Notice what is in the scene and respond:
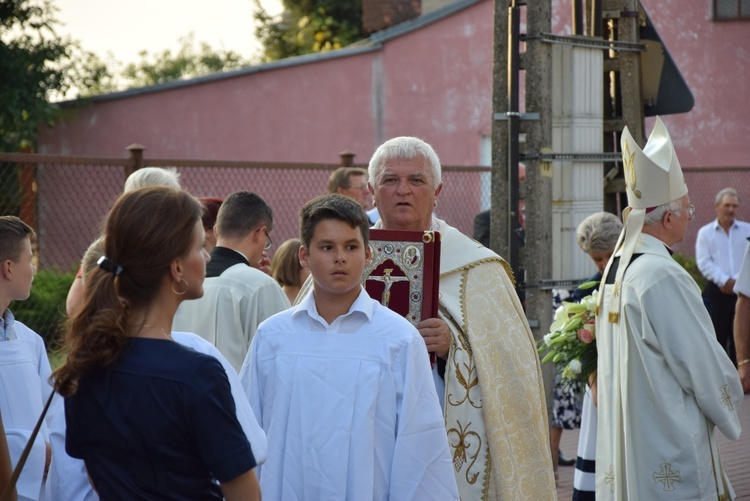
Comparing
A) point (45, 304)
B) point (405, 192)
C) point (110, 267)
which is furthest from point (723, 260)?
point (110, 267)

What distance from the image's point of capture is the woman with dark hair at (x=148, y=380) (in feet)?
8.60

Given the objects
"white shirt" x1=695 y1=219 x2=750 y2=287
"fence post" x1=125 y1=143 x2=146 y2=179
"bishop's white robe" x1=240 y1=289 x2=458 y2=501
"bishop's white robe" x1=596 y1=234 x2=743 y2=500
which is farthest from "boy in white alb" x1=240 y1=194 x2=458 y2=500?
"white shirt" x1=695 y1=219 x2=750 y2=287

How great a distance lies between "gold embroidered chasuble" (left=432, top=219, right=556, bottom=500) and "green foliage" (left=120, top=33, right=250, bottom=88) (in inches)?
1981

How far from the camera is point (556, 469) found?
7840 millimetres

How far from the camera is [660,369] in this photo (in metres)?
4.99

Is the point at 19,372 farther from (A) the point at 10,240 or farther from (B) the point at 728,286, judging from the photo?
(B) the point at 728,286

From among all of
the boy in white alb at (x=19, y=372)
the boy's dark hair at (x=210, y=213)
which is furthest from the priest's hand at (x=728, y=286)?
the boy in white alb at (x=19, y=372)

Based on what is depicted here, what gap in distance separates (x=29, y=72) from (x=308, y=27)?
10.8 meters

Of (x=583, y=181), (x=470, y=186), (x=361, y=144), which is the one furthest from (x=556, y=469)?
(x=361, y=144)

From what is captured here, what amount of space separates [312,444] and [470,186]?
13915 millimetres

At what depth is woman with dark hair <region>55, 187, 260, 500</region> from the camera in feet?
8.60

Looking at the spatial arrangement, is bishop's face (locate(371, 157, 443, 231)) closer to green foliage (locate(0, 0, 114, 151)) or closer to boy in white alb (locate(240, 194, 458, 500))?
boy in white alb (locate(240, 194, 458, 500))

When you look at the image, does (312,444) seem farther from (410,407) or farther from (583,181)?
(583,181)

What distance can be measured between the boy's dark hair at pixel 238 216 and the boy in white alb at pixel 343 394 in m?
1.65
